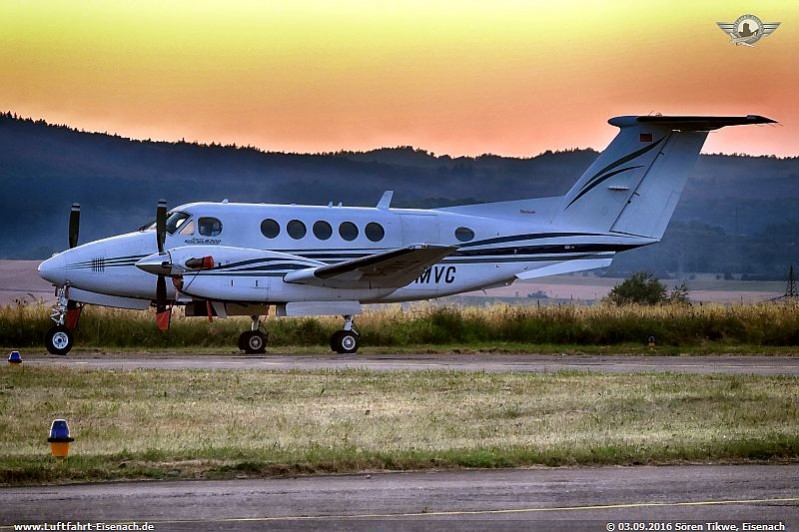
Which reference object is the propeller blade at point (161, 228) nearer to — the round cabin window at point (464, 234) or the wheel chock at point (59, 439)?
the round cabin window at point (464, 234)

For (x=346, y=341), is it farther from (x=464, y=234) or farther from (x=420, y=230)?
(x=464, y=234)

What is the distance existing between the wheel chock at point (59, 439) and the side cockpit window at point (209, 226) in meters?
17.4

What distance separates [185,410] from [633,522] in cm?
974

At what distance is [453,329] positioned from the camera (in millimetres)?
38406

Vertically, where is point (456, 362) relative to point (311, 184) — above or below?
below

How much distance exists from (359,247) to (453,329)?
15.8 feet

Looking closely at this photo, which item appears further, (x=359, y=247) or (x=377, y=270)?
(x=359, y=247)

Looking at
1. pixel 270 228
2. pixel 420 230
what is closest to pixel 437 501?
pixel 270 228

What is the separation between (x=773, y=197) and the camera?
164m

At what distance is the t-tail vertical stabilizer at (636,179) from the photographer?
1473 inches

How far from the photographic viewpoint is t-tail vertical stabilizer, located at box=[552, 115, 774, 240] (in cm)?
3741

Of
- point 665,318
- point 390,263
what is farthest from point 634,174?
point 390,263

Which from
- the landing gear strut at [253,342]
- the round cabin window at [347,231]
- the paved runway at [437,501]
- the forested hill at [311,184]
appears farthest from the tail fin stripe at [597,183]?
the forested hill at [311,184]

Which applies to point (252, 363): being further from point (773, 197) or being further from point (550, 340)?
point (773, 197)
